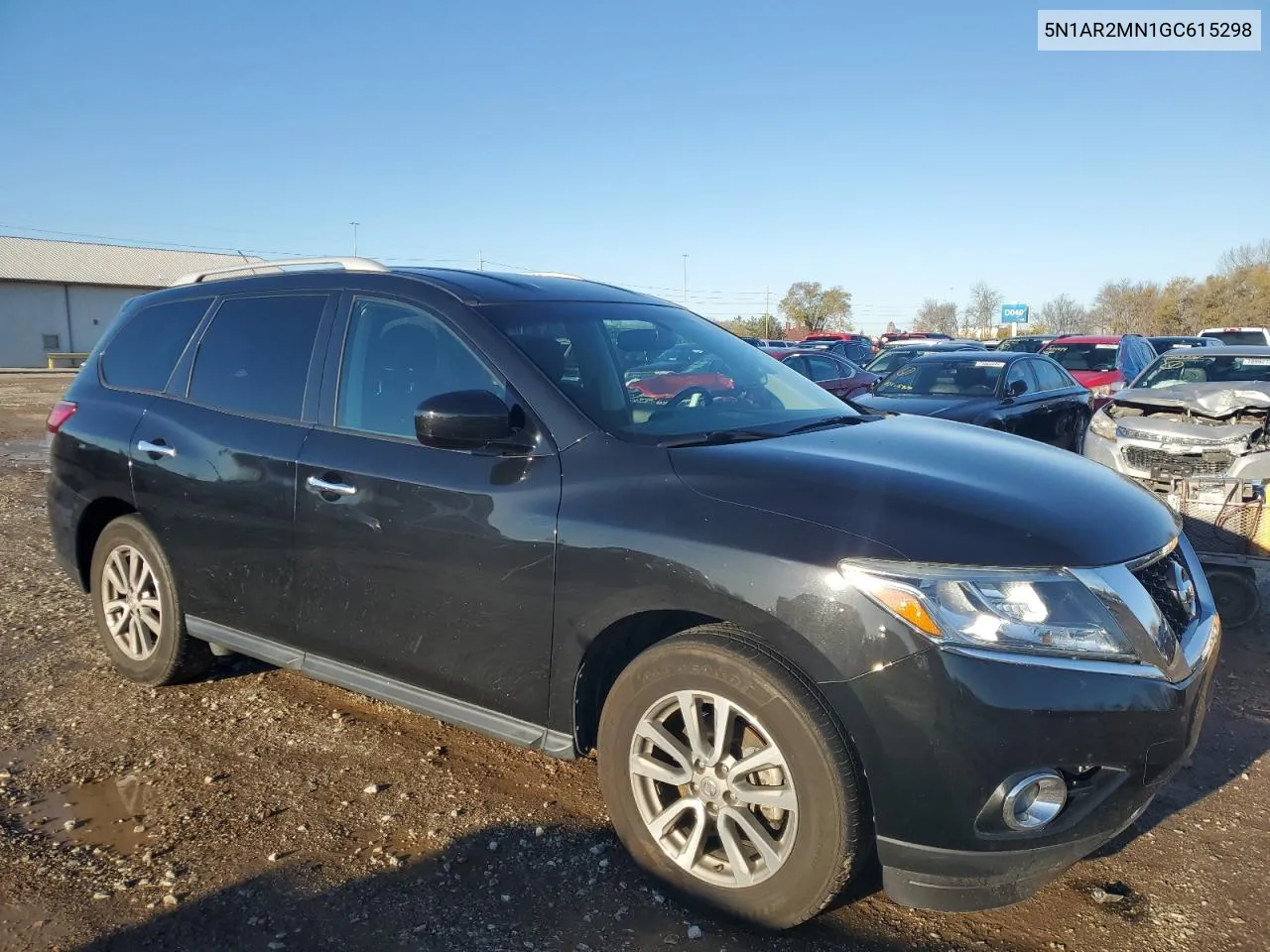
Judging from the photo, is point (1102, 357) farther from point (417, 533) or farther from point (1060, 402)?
point (417, 533)

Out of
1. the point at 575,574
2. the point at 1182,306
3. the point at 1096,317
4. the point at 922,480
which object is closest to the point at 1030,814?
the point at 922,480

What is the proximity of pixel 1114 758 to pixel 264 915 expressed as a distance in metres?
2.37

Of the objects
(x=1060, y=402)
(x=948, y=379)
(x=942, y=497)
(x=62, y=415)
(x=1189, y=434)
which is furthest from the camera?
(x=1060, y=402)

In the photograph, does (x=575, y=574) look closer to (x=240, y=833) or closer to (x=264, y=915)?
(x=264, y=915)

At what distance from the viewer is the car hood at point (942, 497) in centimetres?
240

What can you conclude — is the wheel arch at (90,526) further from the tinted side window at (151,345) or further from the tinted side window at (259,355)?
the tinted side window at (259,355)

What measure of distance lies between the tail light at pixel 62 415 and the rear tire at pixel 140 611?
0.64 metres

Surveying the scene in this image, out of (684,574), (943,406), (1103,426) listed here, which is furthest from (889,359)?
(684,574)

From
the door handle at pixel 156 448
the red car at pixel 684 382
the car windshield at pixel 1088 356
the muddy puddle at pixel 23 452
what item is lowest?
the muddy puddle at pixel 23 452

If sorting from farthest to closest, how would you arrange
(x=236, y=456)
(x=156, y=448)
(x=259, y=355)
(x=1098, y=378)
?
1. (x=1098, y=378)
2. (x=156, y=448)
3. (x=259, y=355)
4. (x=236, y=456)

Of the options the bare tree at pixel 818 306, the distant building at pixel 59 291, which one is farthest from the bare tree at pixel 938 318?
the distant building at pixel 59 291

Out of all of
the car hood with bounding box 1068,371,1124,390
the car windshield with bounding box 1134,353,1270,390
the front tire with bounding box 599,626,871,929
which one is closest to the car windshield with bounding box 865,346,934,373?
the car hood with bounding box 1068,371,1124,390

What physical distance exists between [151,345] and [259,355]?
0.93m

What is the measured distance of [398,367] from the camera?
11.5 ft
